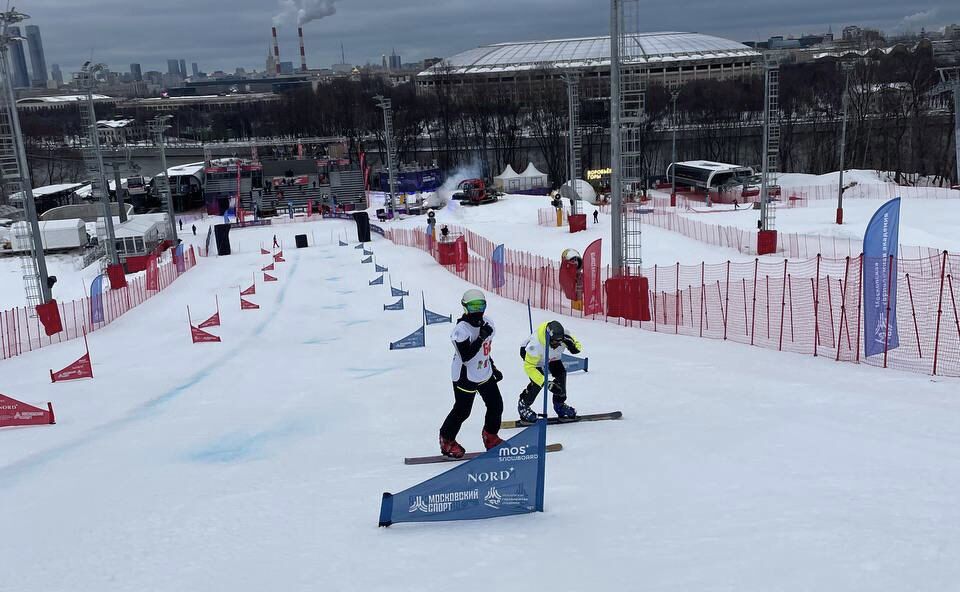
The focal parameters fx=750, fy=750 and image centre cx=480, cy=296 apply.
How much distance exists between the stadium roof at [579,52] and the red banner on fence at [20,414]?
10255 cm

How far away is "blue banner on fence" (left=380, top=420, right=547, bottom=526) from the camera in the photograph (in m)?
5.67

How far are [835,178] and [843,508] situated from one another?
53940 mm

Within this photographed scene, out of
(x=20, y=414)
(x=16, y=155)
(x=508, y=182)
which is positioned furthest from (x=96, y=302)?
(x=508, y=182)

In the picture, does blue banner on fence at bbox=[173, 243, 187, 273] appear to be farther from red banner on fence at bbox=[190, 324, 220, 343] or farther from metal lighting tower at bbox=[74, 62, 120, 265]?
red banner on fence at bbox=[190, 324, 220, 343]

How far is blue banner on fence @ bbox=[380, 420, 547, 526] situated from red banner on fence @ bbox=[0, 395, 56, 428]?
7096mm

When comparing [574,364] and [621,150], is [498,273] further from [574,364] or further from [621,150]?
[574,364]

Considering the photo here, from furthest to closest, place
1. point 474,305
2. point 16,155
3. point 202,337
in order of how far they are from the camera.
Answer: point 16,155
point 202,337
point 474,305

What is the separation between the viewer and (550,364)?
331 inches

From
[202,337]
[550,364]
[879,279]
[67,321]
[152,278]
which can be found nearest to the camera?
[550,364]

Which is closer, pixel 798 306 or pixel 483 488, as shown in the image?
pixel 483 488

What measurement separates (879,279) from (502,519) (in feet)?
26.4

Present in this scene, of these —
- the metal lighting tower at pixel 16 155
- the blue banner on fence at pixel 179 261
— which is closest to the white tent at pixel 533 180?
the blue banner on fence at pixel 179 261

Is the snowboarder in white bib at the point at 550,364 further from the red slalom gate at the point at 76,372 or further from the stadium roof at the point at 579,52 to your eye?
the stadium roof at the point at 579,52

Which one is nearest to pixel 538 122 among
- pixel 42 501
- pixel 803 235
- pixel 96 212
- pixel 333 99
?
pixel 333 99
